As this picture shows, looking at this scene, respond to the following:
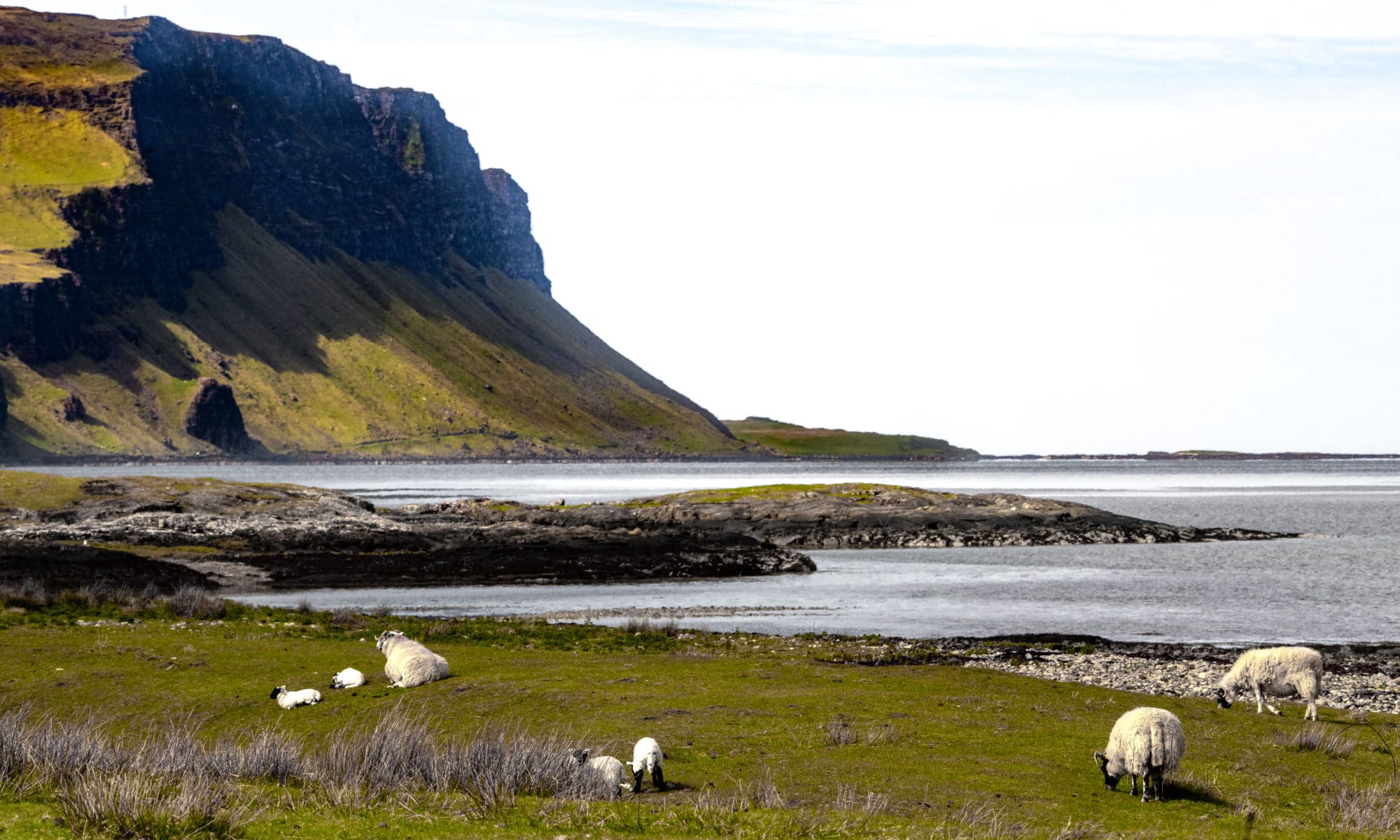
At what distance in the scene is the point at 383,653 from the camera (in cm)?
3105

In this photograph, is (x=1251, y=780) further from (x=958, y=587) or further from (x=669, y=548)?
(x=669, y=548)

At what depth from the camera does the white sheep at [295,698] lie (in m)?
24.5

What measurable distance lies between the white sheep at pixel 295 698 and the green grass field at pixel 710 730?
25 cm

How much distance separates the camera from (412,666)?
27.0 m

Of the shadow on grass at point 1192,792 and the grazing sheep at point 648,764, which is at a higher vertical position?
the grazing sheep at point 648,764

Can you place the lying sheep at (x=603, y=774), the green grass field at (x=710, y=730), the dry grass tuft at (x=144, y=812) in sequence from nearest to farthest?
the dry grass tuft at (x=144, y=812), the green grass field at (x=710, y=730), the lying sheep at (x=603, y=774)

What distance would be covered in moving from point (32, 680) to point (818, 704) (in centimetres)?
1565

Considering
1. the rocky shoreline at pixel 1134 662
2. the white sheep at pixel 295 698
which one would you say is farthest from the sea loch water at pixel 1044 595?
the white sheep at pixel 295 698

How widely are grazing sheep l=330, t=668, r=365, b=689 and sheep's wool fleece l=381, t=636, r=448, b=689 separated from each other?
741 mm

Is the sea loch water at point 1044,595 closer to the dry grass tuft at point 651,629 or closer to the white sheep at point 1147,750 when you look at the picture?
the dry grass tuft at point 651,629

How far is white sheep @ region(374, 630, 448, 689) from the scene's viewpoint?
26.8m

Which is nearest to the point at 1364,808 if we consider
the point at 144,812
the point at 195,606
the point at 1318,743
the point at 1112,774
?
the point at 1112,774

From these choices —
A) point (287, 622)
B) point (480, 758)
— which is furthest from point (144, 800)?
point (287, 622)

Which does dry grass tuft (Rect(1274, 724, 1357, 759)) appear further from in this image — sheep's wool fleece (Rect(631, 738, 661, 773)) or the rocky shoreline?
sheep's wool fleece (Rect(631, 738, 661, 773))
